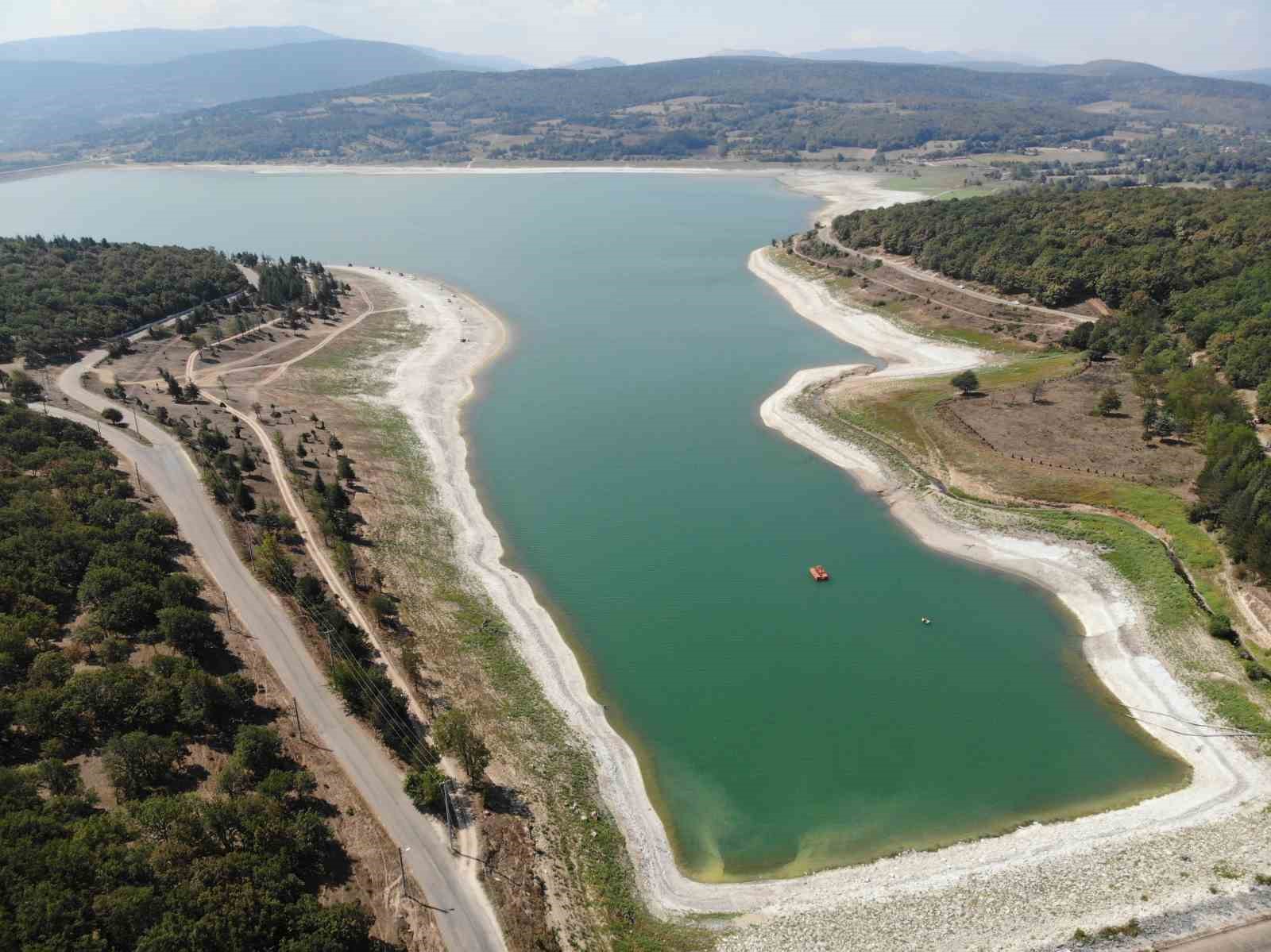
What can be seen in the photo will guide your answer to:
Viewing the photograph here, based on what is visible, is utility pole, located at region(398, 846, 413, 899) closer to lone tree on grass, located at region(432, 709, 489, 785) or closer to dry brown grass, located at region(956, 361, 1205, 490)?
lone tree on grass, located at region(432, 709, 489, 785)

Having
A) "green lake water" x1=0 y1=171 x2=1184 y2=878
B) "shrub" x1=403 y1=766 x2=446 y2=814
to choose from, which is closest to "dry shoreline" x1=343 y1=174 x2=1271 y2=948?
"green lake water" x1=0 y1=171 x2=1184 y2=878

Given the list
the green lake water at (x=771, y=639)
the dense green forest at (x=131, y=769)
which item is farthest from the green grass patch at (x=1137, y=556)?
the dense green forest at (x=131, y=769)

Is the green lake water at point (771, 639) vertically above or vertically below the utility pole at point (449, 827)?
below

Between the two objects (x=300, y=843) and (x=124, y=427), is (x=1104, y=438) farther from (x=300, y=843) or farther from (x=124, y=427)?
(x=124, y=427)

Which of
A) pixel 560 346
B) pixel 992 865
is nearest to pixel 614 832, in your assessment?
pixel 992 865

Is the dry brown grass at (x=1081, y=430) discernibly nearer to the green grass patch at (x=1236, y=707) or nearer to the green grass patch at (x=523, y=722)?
the green grass patch at (x=1236, y=707)

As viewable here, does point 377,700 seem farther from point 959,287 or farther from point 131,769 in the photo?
point 959,287
